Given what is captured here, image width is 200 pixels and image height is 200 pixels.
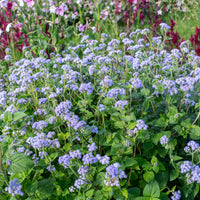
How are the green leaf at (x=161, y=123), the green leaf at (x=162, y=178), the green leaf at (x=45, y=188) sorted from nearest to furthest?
the green leaf at (x=45, y=188)
the green leaf at (x=162, y=178)
the green leaf at (x=161, y=123)

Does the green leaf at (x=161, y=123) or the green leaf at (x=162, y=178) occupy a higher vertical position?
the green leaf at (x=161, y=123)

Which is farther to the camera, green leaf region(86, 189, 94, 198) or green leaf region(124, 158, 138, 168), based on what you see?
green leaf region(124, 158, 138, 168)

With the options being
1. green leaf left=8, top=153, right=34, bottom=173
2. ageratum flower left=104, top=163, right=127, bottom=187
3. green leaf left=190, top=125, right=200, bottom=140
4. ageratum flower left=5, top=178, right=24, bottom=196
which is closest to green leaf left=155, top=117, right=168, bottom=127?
green leaf left=190, top=125, right=200, bottom=140

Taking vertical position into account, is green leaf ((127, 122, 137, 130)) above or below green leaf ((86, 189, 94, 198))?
above

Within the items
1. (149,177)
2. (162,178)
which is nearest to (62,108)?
(149,177)

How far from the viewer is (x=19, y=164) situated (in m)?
1.62

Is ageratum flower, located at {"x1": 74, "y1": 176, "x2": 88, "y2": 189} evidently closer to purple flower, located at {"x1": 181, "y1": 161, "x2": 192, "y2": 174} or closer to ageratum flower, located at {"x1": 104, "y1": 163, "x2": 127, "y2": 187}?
ageratum flower, located at {"x1": 104, "y1": 163, "x2": 127, "y2": 187}

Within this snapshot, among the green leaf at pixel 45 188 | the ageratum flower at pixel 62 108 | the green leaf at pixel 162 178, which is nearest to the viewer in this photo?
the green leaf at pixel 45 188

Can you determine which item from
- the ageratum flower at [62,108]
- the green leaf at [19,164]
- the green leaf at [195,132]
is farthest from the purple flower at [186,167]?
the green leaf at [19,164]

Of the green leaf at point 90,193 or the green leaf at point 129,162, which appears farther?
the green leaf at point 129,162

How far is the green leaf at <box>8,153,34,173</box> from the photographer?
1.58 m

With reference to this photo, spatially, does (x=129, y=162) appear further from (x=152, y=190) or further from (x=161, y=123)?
(x=161, y=123)

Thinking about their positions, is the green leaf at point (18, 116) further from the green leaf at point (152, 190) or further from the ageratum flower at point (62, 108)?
the green leaf at point (152, 190)

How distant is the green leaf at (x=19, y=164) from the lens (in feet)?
5.18
